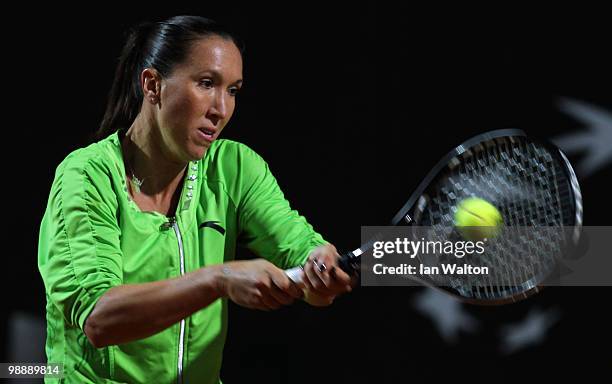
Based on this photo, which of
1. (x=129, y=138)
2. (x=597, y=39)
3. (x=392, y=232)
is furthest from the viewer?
(x=597, y=39)

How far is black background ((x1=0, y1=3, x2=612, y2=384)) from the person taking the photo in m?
2.89

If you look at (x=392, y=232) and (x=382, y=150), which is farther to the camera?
(x=382, y=150)

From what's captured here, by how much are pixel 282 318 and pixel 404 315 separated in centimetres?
39

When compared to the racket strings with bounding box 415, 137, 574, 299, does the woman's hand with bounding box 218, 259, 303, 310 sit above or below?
below

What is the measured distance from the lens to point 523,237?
6.20ft

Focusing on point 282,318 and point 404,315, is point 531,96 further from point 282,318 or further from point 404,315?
point 282,318

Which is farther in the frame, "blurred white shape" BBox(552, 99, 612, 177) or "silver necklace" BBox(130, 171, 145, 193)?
"blurred white shape" BBox(552, 99, 612, 177)

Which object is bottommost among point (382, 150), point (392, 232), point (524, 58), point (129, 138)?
point (392, 232)

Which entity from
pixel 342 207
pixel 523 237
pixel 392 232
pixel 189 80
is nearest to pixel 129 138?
pixel 189 80

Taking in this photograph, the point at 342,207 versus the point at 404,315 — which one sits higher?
the point at 342,207

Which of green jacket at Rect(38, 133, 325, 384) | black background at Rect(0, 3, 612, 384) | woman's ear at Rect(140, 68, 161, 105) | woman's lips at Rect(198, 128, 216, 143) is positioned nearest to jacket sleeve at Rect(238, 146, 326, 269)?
green jacket at Rect(38, 133, 325, 384)

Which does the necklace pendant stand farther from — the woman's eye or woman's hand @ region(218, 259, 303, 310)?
woman's hand @ region(218, 259, 303, 310)

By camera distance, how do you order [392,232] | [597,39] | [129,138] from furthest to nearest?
[597,39] → [129,138] → [392,232]

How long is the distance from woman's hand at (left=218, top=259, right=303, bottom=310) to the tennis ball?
0.44 meters
